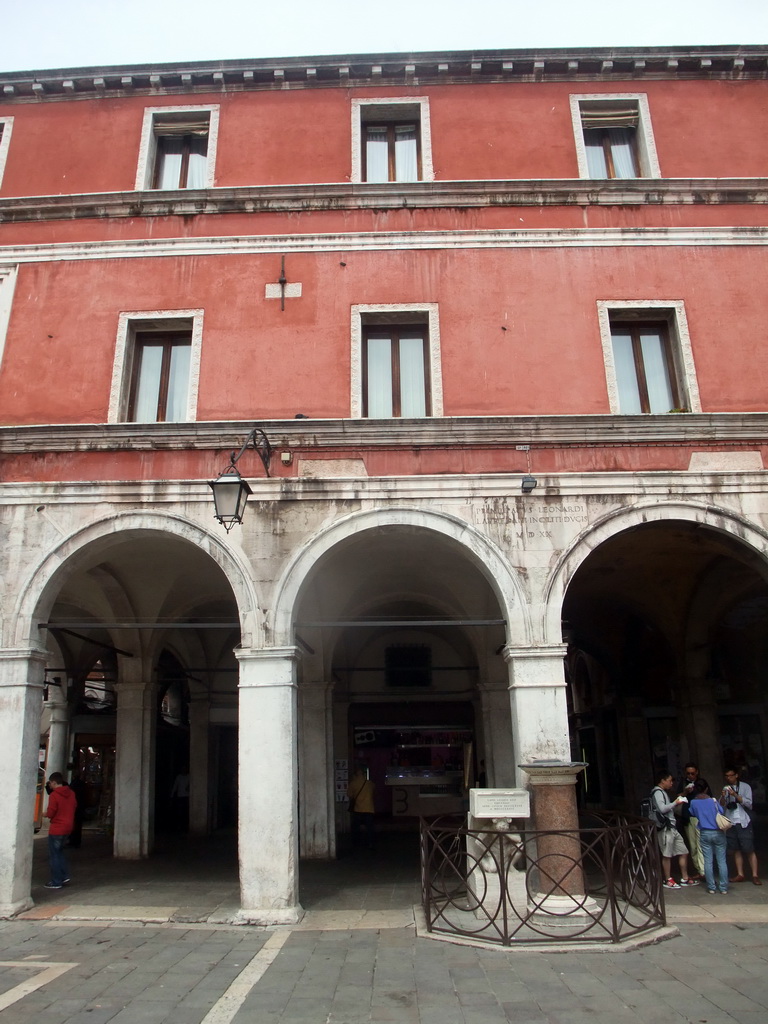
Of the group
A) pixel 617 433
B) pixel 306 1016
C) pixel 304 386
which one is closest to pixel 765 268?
pixel 617 433

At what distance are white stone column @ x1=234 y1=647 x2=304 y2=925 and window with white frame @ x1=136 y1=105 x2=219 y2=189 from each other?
7.14 metres

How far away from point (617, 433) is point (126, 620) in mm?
7990

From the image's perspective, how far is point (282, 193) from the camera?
10414 mm

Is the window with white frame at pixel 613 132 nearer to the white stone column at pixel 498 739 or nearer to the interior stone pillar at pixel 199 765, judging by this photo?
the white stone column at pixel 498 739

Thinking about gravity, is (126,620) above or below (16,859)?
above

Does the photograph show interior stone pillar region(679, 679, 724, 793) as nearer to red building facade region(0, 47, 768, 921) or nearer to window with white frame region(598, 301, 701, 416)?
red building facade region(0, 47, 768, 921)

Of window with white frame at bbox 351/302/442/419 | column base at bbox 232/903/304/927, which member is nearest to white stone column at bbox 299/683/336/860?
column base at bbox 232/903/304/927

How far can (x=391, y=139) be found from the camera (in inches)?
444

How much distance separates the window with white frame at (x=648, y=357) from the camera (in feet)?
31.7

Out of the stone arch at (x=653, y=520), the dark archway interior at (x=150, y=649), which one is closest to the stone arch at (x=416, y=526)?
the stone arch at (x=653, y=520)

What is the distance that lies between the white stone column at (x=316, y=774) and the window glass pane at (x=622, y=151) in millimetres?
Result: 9305

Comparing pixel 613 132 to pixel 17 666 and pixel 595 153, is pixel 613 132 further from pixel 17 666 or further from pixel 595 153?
pixel 17 666

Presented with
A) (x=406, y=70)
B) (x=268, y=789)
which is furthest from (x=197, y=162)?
(x=268, y=789)

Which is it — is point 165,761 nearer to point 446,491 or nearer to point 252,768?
point 252,768
